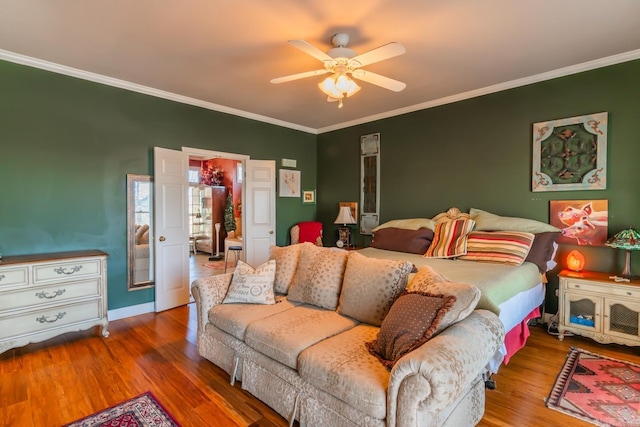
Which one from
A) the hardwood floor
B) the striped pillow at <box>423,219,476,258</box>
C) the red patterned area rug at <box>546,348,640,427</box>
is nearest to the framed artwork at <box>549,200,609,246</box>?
the striped pillow at <box>423,219,476,258</box>

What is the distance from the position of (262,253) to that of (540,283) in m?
3.59

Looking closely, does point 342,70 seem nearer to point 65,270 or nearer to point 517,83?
point 517,83

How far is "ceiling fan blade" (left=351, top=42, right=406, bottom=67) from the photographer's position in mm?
2105

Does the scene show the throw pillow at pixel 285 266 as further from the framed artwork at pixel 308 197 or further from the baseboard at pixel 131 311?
the framed artwork at pixel 308 197

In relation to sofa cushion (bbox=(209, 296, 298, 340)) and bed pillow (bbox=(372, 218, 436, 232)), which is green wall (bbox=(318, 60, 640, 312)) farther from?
sofa cushion (bbox=(209, 296, 298, 340))

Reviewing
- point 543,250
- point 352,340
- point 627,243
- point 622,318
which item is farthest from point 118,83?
point 622,318

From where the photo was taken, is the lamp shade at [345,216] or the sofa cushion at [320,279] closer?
the sofa cushion at [320,279]

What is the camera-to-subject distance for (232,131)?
4.66 m

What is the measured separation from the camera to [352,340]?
1.95 meters

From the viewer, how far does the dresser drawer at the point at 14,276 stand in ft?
8.65

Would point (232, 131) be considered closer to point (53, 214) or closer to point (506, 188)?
point (53, 214)

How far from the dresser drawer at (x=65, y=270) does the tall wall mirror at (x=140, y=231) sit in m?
0.66

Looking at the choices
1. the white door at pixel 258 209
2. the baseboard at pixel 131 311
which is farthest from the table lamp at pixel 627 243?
the baseboard at pixel 131 311

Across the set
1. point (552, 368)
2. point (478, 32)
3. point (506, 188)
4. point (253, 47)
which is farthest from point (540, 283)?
point (253, 47)
